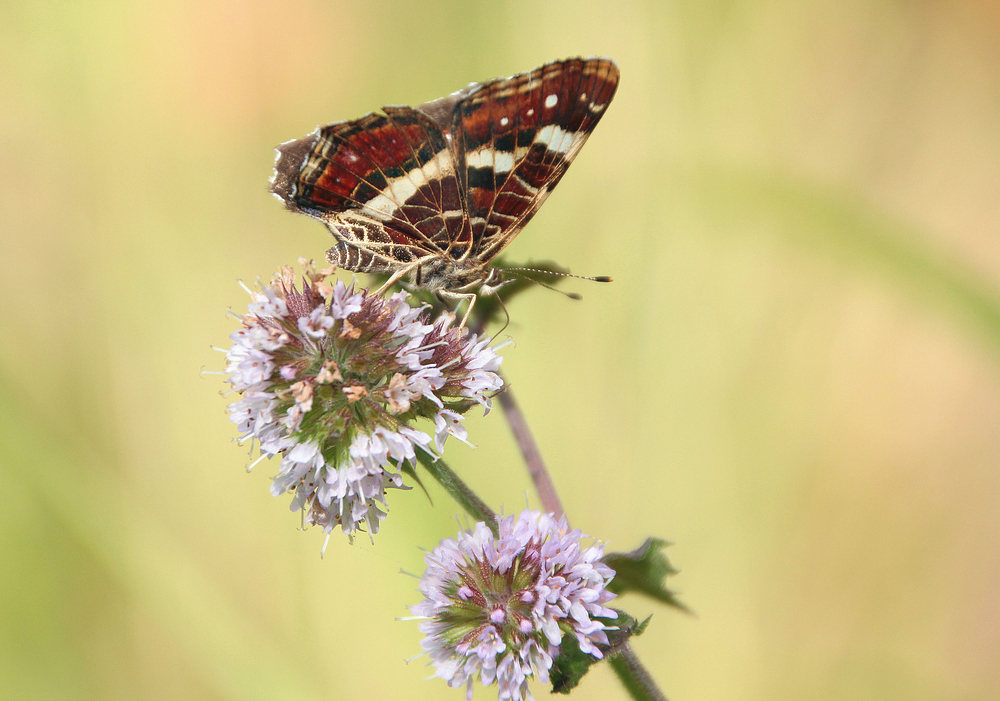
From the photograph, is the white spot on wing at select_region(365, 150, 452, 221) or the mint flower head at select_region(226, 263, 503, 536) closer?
the mint flower head at select_region(226, 263, 503, 536)

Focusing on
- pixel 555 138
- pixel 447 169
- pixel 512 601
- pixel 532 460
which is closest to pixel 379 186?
pixel 447 169

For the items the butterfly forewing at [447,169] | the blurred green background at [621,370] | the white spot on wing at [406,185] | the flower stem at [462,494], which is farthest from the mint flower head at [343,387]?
the blurred green background at [621,370]

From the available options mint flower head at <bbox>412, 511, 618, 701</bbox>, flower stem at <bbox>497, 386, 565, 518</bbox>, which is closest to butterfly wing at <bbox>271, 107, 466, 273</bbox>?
flower stem at <bbox>497, 386, 565, 518</bbox>

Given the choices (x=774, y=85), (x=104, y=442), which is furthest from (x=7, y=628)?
(x=774, y=85)

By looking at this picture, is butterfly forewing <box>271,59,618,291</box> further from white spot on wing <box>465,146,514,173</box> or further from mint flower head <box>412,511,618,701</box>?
mint flower head <box>412,511,618,701</box>

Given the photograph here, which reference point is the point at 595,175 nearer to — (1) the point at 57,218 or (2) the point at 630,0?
(2) the point at 630,0

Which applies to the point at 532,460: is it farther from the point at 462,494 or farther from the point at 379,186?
the point at 379,186

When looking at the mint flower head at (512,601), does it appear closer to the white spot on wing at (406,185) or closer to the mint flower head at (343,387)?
the mint flower head at (343,387)
